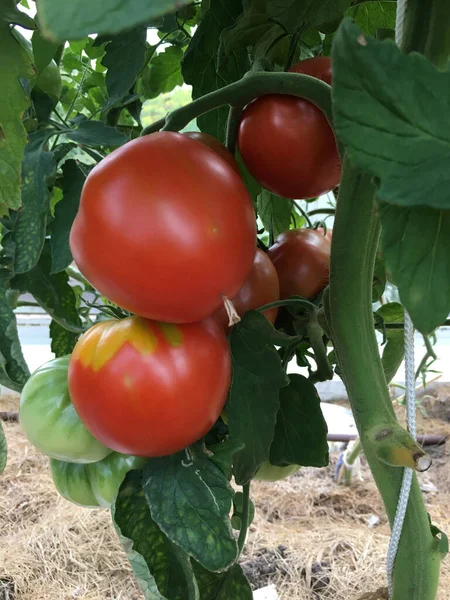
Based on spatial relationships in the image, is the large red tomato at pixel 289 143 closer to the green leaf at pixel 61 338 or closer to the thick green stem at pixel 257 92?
the thick green stem at pixel 257 92

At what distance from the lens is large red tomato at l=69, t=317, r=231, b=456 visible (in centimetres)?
29

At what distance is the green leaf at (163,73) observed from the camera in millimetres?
654

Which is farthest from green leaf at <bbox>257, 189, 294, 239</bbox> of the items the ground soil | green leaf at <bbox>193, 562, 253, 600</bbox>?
the ground soil

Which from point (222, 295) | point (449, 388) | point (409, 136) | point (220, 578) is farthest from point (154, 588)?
point (449, 388)

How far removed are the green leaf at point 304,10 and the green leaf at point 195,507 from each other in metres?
0.27

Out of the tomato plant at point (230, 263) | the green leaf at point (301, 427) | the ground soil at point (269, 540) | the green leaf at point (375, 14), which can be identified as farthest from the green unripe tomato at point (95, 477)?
the ground soil at point (269, 540)

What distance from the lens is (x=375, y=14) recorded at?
17.6 inches

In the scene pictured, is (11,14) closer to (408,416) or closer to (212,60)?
(212,60)

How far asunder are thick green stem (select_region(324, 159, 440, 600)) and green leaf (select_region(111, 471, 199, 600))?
A: 0.13m

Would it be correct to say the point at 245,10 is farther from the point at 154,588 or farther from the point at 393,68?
the point at 154,588

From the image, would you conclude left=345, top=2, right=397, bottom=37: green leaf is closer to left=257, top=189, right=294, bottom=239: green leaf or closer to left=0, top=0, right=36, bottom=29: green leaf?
left=257, top=189, right=294, bottom=239: green leaf

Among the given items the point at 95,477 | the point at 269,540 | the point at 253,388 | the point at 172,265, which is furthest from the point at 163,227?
the point at 269,540

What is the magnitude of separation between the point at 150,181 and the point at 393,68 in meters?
0.12

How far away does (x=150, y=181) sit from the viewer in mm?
251
